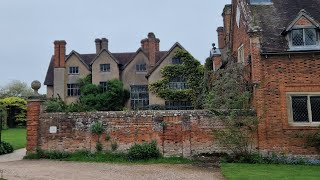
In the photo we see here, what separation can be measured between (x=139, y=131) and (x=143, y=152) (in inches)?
42.8

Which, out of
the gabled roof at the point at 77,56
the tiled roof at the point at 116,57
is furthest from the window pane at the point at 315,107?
the gabled roof at the point at 77,56

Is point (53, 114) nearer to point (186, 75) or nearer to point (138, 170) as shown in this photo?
point (138, 170)

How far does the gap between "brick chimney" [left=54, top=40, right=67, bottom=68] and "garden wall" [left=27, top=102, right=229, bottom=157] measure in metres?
29.3

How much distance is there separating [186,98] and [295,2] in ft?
68.8

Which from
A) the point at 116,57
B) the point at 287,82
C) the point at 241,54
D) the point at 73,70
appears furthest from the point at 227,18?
the point at 73,70

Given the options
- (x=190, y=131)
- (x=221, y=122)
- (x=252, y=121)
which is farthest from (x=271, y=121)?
(x=190, y=131)

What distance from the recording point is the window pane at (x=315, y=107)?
51.0ft

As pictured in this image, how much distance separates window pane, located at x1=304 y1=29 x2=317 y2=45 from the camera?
648 inches

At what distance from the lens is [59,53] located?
44.3m

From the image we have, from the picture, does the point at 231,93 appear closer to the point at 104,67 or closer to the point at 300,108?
the point at 300,108

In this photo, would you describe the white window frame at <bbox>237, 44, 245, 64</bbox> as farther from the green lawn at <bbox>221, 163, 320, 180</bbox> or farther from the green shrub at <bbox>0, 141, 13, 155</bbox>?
the green shrub at <bbox>0, 141, 13, 155</bbox>

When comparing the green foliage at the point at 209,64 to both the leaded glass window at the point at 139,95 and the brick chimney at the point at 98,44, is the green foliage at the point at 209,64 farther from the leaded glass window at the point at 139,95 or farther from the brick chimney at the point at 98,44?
the brick chimney at the point at 98,44

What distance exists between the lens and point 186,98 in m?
38.9

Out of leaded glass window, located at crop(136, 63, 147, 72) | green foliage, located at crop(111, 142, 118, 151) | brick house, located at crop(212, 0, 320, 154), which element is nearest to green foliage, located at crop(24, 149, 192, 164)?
green foliage, located at crop(111, 142, 118, 151)
